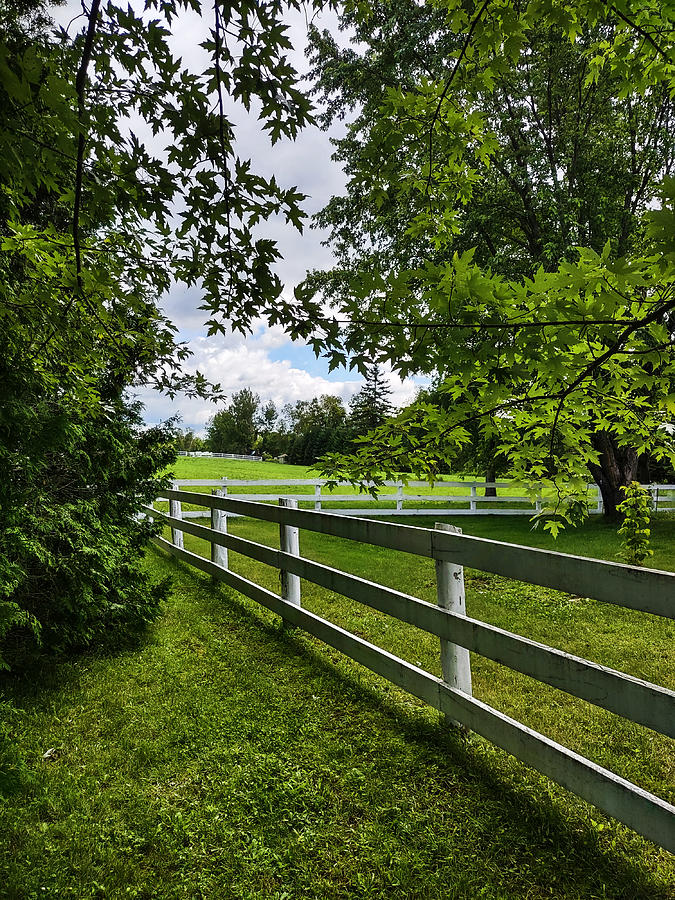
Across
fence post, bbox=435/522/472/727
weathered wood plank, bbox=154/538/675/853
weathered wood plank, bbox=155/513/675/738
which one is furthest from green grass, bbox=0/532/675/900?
weathered wood plank, bbox=155/513/675/738

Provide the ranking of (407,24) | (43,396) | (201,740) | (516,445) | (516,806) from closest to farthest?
1. (516,806)
2. (516,445)
3. (201,740)
4. (43,396)
5. (407,24)

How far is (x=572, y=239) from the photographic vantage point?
9.86 meters

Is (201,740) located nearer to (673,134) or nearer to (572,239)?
(572,239)

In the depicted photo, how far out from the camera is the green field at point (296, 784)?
191 centimetres

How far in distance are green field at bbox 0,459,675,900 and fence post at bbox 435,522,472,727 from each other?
1.07 feet

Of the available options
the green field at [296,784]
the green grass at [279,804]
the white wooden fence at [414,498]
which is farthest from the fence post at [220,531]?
the white wooden fence at [414,498]

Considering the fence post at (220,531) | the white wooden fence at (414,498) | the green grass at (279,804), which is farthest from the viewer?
the white wooden fence at (414,498)

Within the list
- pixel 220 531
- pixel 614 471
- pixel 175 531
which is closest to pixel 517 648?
pixel 220 531

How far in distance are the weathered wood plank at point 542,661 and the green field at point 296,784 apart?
0.61 meters

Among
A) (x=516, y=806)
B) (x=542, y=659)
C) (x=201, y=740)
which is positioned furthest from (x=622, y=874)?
(x=201, y=740)

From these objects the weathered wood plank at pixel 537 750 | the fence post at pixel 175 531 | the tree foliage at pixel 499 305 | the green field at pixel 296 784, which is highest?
the tree foliage at pixel 499 305

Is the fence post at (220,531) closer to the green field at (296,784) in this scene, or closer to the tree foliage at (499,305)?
the green field at (296,784)

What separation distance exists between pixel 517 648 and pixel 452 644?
0.50 meters

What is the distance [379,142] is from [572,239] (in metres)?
9.49
